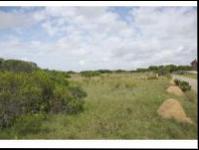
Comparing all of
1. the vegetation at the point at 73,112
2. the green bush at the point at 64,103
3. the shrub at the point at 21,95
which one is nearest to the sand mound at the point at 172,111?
the vegetation at the point at 73,112

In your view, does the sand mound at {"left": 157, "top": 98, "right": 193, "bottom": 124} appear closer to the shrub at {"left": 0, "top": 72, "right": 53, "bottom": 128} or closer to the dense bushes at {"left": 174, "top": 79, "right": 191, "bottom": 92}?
the dense bushes at {"left": 174, "top": 79, "right": 191, "bottom": 92}

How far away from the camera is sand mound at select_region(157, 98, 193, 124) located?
275 inches

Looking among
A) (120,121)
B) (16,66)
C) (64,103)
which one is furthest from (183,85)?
(16,66)

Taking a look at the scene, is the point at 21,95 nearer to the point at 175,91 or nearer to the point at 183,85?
the point at 175,91

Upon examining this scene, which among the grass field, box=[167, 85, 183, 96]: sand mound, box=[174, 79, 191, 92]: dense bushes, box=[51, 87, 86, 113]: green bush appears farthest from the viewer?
box=[167, 85, 183, 96]: sand mound

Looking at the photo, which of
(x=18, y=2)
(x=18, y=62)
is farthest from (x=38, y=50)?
(x=18, y=2)

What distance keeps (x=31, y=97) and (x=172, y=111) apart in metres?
2.64

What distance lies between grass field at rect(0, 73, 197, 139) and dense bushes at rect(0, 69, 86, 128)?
260 mm

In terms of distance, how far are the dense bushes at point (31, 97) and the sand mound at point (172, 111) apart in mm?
1651

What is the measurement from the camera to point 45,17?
7.50 m

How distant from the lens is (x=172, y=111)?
7172mm

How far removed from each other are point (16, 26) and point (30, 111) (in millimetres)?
1752

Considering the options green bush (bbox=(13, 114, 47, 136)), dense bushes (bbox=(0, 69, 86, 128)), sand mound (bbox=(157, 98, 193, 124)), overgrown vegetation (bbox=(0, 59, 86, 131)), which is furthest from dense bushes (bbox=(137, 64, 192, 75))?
green bush (bbox=(13, 114, 47, 136))

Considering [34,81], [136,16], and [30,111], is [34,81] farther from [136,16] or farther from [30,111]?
[136,16]
